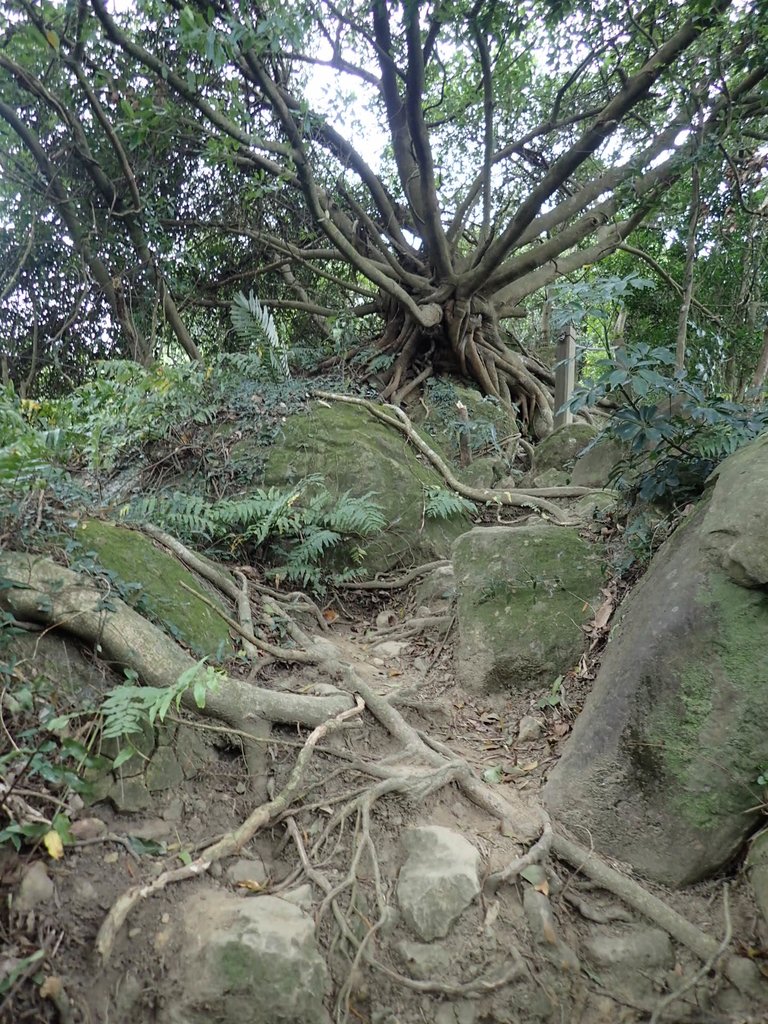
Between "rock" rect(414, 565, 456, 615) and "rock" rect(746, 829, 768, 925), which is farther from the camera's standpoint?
"rock" rect(414, 565, 456, 615)

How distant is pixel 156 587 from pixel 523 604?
81.7 inches

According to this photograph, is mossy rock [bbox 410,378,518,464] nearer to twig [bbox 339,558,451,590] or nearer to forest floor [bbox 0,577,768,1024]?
twig [bbox 339,558,451,590]

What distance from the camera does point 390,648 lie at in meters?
4.30

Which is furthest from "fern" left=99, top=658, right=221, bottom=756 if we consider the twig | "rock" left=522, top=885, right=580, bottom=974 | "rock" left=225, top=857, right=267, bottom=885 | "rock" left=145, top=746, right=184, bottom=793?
the twig

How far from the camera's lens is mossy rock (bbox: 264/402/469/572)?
17.5 feet

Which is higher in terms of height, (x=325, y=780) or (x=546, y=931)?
(x=325, y=780)

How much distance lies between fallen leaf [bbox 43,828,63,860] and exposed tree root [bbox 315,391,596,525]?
4.16 meters

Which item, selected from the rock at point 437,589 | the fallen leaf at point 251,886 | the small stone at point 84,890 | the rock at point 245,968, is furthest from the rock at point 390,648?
the small stone at point 84,890

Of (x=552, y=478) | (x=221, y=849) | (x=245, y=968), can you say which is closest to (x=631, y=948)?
(x=245, y=968)

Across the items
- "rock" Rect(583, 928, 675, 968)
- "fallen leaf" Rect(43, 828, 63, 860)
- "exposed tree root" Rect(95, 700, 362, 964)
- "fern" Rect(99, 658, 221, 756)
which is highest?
"fern" Rect(99, 658, 221, 756)

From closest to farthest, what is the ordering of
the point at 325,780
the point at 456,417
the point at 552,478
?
the point at 325,780 → the point at 552,478 → the point at 456,417

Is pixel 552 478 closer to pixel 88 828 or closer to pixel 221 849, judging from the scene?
pixel 221 849

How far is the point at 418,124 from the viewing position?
639 centimetres

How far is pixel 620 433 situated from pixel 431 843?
228cm
